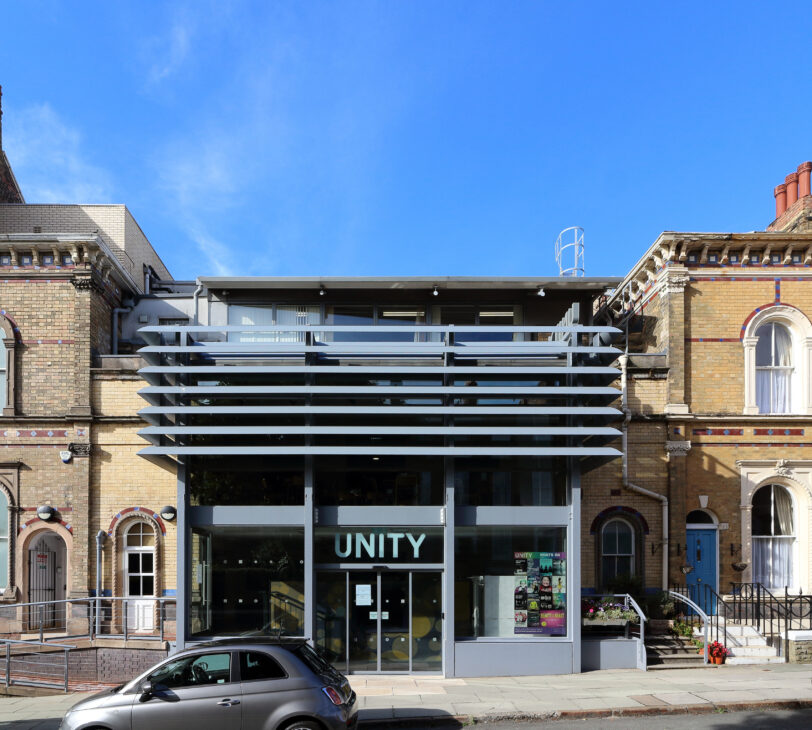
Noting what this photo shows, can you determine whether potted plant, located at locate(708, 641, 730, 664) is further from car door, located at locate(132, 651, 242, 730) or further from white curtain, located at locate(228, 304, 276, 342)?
white curtain, located at locate(228, 304, 276, 342)

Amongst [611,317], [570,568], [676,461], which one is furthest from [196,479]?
[611,317]

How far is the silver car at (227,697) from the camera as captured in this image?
899cm

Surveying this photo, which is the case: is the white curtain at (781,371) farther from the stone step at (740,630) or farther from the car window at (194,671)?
the car window at (194,671)

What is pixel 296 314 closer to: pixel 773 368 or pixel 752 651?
pixel 773 368

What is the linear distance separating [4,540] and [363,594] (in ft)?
29.6

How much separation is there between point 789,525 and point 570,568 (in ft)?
22.7

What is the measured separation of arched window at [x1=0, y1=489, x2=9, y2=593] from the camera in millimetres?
17406

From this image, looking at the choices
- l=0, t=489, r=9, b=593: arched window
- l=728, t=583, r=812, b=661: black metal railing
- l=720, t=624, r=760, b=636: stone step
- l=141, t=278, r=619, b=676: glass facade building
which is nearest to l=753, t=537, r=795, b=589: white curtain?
l=728, t=583, r=812, b=661: black metal railing

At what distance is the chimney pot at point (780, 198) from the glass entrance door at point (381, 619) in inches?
588

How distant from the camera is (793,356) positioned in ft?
60.3

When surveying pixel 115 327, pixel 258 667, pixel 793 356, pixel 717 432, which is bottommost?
pixel 258 667

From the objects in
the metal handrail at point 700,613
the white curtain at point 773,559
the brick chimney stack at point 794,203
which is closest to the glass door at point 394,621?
the metal handrail at point 700,613

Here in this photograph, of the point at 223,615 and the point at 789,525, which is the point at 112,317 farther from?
the point at 789,525

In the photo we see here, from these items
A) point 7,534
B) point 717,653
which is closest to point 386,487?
point 717,653
